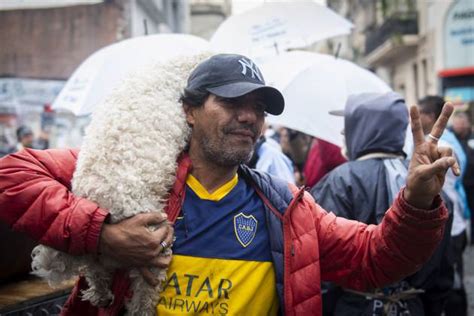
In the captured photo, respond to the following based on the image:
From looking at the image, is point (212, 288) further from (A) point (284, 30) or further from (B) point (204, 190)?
(A) point (284, 30)

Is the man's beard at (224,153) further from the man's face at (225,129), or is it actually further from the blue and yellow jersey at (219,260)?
the blue and yellow jersey at (219,260)

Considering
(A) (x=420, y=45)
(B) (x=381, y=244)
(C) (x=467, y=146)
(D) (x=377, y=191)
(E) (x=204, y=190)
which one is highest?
(E) (x=204, y=190)

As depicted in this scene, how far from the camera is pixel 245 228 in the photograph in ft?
6.85

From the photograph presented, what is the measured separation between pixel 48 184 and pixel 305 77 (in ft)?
9.08

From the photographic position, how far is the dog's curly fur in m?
1.87

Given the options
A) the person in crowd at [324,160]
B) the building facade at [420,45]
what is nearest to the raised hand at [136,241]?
the person in crowd at [324,160]

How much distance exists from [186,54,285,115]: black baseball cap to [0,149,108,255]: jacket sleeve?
0.62 meters

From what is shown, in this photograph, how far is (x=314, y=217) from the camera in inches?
86.6

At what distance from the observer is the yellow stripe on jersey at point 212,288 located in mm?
1957

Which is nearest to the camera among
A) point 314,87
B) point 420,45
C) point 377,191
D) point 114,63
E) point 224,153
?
point 224,153

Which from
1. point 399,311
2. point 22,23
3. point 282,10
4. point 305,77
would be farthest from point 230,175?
point 22,23

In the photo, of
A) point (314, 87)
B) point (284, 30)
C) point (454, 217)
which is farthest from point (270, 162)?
→ point (454, 217)

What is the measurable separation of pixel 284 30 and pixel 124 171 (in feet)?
9.93

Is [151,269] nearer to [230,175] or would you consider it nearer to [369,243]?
[230,175]
